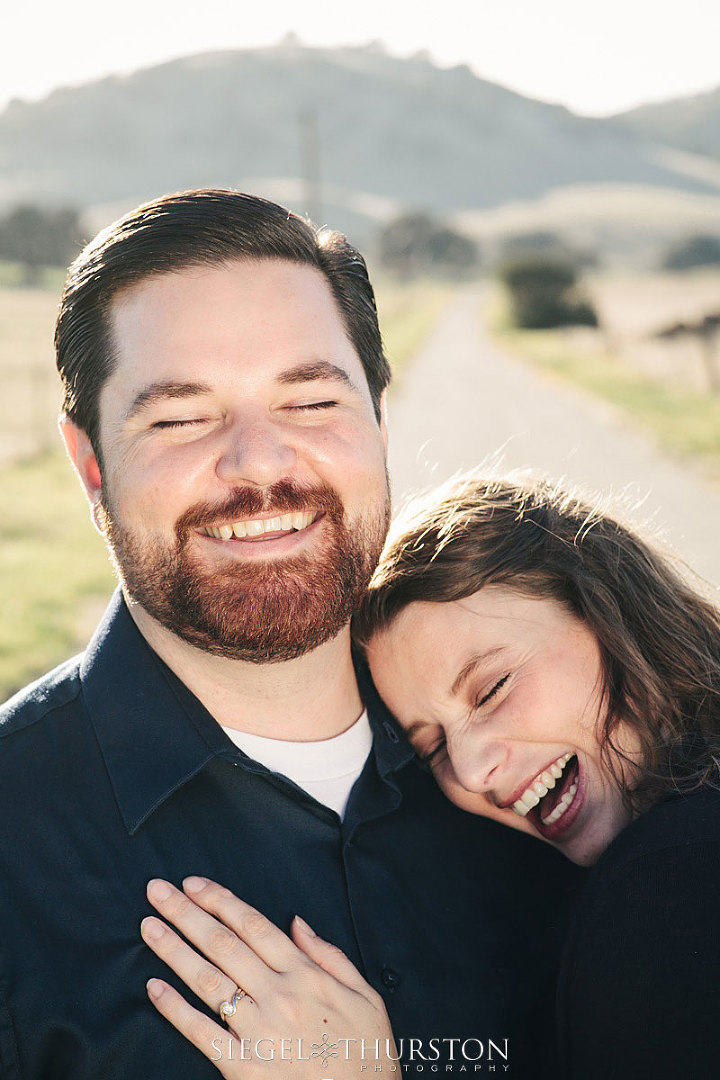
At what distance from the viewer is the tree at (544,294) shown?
4472cm

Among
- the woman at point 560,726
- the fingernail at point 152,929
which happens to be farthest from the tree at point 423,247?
the fingernail at point 152,929

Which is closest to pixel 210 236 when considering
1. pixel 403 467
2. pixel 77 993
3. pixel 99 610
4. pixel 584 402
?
pixel 77 993

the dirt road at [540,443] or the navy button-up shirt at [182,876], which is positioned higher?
the navy button-up shirt at [182,876]

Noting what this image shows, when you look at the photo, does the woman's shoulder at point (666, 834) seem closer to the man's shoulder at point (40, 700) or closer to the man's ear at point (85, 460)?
the man's shoulder at point (40, 700)

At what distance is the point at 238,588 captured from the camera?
86.0 inches

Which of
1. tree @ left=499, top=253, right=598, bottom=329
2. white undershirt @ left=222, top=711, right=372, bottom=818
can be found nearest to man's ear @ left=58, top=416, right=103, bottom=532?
white undershirt @ left=222, top=711, right=372, bottom=818

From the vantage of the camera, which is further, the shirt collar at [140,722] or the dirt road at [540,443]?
the dirt road at [540,443]

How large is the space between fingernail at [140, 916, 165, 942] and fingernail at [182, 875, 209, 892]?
90 mm

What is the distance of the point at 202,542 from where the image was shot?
219 centimetres

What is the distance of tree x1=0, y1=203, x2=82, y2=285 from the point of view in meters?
60.3

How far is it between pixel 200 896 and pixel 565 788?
102cm

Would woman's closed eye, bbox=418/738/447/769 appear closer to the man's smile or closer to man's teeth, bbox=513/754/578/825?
man's teeth, bbox=513/754/578/825

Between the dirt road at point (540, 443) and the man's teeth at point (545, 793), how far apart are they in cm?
89

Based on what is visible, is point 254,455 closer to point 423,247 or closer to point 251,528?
point 251,528
